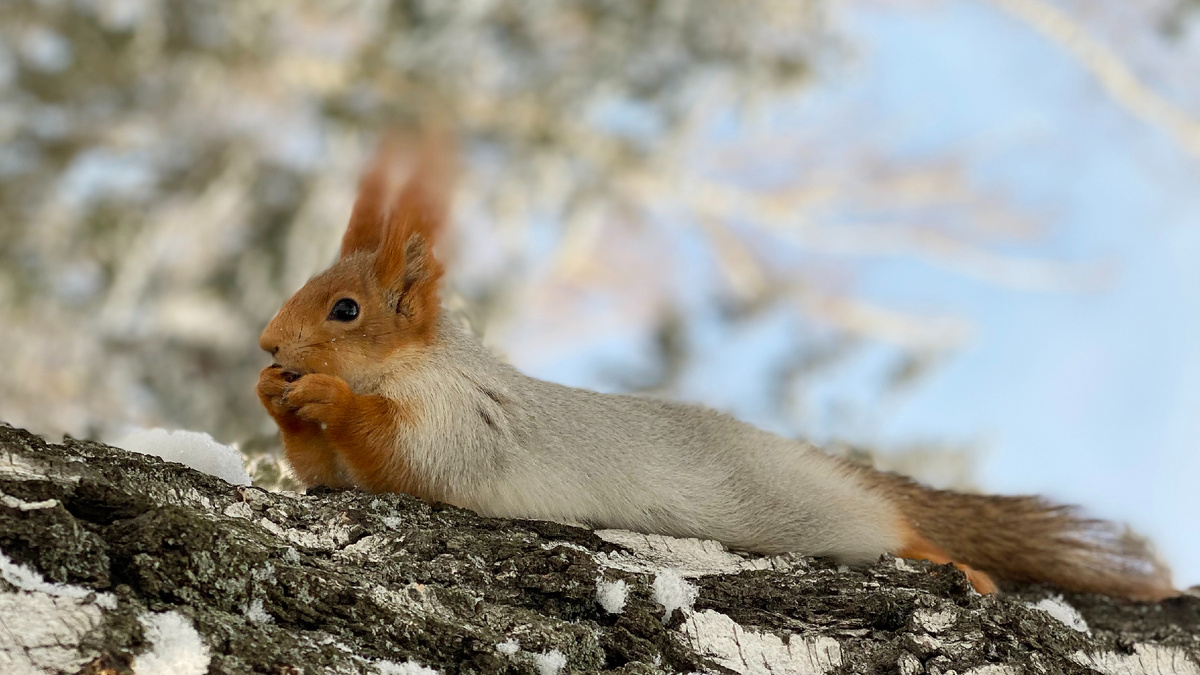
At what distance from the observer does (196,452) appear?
6.49ft

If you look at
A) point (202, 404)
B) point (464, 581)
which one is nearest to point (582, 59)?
point (202, 404)

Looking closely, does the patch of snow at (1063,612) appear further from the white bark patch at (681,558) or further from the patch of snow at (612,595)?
the patch of snow at (612,595)

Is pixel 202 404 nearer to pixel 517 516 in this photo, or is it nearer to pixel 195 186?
pixel 195 186

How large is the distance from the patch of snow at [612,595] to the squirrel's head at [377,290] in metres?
0.77

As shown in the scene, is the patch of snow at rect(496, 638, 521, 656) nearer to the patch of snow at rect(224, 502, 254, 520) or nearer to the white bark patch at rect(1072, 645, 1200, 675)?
the patch of snow at rect(224, 502, 254, 520)

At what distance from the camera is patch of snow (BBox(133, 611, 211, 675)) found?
4.36 ft

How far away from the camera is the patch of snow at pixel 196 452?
197cm

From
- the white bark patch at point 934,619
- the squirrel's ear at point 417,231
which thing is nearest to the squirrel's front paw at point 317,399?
the squirrel's ear at point 417,231

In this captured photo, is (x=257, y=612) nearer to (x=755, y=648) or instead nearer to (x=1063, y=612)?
(x=755, y=648)

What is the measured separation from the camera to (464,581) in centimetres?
172

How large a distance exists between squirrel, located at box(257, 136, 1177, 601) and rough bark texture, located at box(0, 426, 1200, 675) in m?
0.15

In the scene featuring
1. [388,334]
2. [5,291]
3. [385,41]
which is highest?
[385,41]

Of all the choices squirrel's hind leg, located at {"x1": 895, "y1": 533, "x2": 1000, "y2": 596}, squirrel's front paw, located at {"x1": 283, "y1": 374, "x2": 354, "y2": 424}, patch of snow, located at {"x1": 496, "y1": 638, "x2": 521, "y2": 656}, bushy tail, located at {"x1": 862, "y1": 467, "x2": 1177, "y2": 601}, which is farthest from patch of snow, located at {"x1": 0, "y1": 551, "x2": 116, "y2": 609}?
bushy tail, located at {"x1": 862, "y1": 467, "x2": 1177, "y2": 601}

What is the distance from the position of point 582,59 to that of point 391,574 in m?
4.23
